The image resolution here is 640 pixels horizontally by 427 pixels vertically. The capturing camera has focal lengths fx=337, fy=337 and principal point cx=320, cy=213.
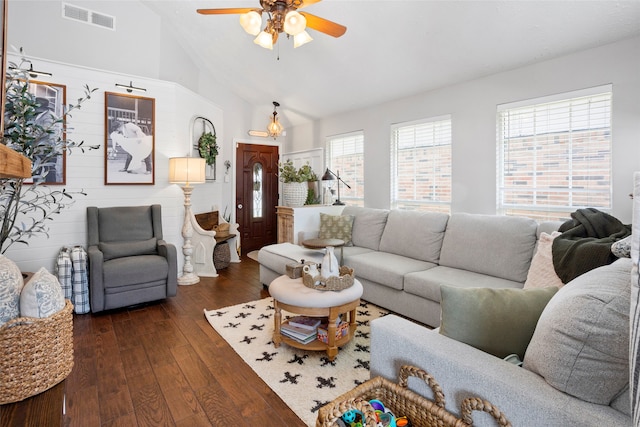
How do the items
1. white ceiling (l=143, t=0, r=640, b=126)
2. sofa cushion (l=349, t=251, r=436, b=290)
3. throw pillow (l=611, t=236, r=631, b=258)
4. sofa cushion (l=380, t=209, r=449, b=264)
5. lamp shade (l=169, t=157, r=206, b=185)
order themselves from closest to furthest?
throw pillow (l=611, t=236, r=631, b=258) → white ceiling (l=143, t=0, r=640, b=126) → sofa cushion (l=349, t=251, r=436, b=290) → sofa cushion (l=380, t=209, r=449, b=264) → lamp shade (l=169, t=157, r=206, b=185)

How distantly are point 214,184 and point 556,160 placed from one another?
15.7 feet

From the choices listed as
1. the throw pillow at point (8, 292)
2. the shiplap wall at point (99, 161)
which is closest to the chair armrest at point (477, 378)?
the throw pillow at point (8, 292)

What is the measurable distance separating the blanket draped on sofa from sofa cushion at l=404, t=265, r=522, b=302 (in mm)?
593

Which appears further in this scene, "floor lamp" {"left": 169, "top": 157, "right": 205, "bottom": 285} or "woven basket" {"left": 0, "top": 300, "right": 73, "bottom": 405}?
"floor lamp" {"left": 169, "top": 157, "right": 205, "bottom": 285}

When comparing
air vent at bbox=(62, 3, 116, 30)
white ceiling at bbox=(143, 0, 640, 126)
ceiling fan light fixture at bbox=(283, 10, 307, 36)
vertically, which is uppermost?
air vent at bbox=(62, 3, 116, 30)

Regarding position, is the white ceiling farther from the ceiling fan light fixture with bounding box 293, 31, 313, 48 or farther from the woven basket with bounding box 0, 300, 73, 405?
the woven basket with bounding box 0, 300, 73, 405

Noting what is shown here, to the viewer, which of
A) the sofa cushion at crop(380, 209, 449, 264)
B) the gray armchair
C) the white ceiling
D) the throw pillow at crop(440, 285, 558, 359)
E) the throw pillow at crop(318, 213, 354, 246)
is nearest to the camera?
the throw pillow at crop(440, 285, 558, 359)

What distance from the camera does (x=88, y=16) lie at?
4.21m

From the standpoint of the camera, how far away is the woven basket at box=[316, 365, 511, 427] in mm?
1012

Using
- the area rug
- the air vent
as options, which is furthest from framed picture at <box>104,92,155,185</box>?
the area rug

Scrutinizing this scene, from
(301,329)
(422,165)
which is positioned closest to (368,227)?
(422,165)

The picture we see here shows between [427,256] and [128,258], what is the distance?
321 cm

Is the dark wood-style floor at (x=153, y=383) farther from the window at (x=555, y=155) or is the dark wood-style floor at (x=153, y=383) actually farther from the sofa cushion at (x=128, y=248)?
the window at (x=555, y=155)

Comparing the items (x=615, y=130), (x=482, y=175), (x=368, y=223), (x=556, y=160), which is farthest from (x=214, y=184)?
(x=615, y=130)
